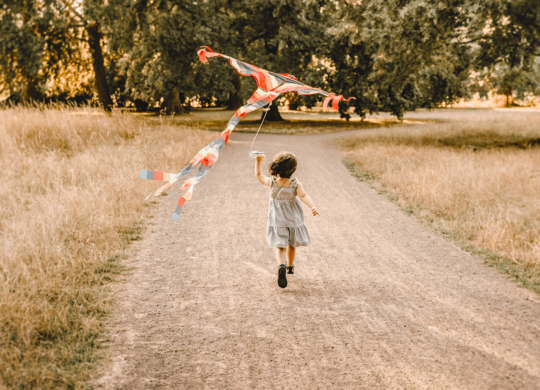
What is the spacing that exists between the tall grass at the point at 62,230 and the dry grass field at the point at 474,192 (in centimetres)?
422

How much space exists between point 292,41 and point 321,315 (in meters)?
17.3

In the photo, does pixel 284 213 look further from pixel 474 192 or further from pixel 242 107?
pixel 474 192

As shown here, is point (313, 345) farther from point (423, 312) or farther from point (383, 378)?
point (423, 312)

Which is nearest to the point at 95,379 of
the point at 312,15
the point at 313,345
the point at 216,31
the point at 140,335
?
the point at 140,335

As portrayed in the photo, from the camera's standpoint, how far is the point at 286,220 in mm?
4297

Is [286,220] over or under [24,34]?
under

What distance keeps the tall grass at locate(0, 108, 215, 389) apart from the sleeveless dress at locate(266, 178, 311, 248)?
5.55ft

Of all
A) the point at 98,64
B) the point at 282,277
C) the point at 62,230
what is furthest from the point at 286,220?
the point at 98,64

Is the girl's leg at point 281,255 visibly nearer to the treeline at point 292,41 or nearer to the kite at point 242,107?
the kite at point 242,107

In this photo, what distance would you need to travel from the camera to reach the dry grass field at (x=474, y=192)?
5.18m

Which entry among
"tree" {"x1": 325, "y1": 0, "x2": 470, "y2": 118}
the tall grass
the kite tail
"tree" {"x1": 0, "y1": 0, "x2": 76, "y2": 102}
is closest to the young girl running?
the kite tail

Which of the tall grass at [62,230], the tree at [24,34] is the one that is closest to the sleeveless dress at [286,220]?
the tall grass at [62,230]

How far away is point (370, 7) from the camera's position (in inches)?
495

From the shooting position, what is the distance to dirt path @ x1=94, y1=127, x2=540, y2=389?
2846mm
